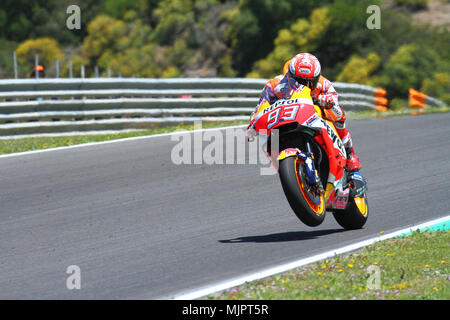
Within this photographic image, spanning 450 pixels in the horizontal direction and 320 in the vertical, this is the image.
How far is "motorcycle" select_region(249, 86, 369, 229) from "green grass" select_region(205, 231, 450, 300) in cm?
60

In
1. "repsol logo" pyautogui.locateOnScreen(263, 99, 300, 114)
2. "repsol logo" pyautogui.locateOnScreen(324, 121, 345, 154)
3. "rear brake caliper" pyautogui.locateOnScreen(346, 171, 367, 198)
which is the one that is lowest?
"rear brake caliper" pyautogui.locateOnScreen(346, 171, 367, 198)

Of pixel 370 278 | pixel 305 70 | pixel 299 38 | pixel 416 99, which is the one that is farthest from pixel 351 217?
pixel 299 38

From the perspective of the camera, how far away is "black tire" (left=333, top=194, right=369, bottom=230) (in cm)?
723

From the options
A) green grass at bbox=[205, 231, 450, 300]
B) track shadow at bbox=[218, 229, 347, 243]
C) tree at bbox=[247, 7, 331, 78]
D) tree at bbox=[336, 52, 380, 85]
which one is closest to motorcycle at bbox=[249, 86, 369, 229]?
track shadow at bbox=[218, 229, 347, 243]

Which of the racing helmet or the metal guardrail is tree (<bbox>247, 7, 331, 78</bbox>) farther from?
the racing helmet

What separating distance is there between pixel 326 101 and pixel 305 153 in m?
0.55

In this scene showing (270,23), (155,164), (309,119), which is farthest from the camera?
(270,23)

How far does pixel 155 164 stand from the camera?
36.2 ft

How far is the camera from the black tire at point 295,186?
6.27 m

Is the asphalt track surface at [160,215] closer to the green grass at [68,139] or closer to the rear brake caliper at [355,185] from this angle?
the rear brake caliper at [355,185]

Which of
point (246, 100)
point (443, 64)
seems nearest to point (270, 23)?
point (443, 64)

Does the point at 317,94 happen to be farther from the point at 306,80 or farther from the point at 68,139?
the point at 68,139

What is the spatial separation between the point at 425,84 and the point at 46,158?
1308 inches
